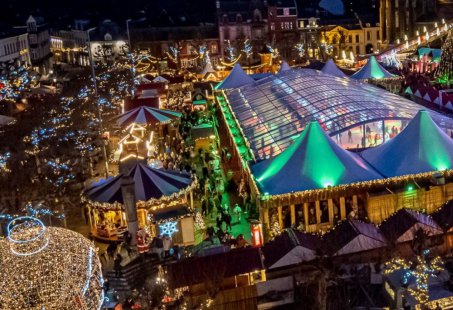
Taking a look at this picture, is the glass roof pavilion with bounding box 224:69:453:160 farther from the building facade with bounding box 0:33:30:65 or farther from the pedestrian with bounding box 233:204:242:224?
the building facade with bounding box 0:33:30:65

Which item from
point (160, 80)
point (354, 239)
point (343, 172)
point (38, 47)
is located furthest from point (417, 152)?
point (38, 47)

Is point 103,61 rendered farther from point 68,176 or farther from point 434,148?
point 434,148

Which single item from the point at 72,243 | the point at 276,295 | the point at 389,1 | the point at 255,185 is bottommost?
the point at 276,295

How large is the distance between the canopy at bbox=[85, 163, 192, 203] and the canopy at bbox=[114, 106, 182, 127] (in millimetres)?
9541

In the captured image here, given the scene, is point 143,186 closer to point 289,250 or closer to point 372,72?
point 289,250

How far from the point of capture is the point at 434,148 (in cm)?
1509

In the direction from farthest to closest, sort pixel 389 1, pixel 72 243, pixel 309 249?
pixel 389 1, pixel 309 249, pixel 72 243

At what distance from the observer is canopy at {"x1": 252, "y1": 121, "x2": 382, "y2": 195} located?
14.3 m

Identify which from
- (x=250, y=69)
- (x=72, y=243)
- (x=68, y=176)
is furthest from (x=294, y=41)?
(x=72, y=243)

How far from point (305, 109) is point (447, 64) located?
13384 mm

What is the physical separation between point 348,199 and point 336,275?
4290mm

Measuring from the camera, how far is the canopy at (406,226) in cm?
1227

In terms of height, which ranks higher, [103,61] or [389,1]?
[389,1]

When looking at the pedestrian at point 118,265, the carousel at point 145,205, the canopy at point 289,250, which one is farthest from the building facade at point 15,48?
the canopy at point 289,250
